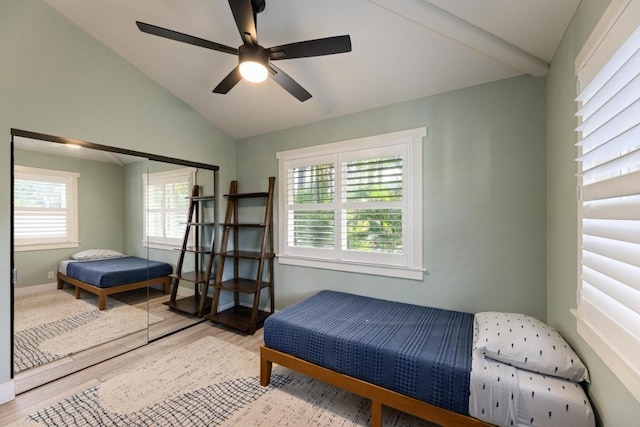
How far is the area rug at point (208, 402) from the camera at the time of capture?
5.75 ft

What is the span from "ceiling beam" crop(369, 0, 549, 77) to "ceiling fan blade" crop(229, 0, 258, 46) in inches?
32.9

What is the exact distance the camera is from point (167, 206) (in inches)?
121

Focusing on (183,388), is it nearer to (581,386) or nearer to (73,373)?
(73,373)

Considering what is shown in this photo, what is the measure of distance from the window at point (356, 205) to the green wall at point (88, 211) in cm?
171

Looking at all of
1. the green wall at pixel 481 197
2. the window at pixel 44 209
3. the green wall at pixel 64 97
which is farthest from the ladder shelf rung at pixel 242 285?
the green wall at pixel 64 97

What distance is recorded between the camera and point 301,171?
10.5 ft

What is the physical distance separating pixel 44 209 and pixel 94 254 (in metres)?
0.55

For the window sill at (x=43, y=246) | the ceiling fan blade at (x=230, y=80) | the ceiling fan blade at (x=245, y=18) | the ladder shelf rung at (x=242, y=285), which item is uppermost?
the ceiling fan blade at (x=245, y=18)

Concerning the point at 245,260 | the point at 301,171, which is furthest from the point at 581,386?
the point at 245,260

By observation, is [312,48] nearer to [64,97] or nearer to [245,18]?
[245,18]

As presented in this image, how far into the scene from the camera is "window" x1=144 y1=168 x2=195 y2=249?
294 centimetres

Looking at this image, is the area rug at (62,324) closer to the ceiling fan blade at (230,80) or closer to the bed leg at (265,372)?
the bed leg at (265,372)

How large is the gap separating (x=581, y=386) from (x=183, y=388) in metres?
2.57

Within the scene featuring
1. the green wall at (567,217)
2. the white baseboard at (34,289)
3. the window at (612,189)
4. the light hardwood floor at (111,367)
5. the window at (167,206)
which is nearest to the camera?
the window at (612,189)
